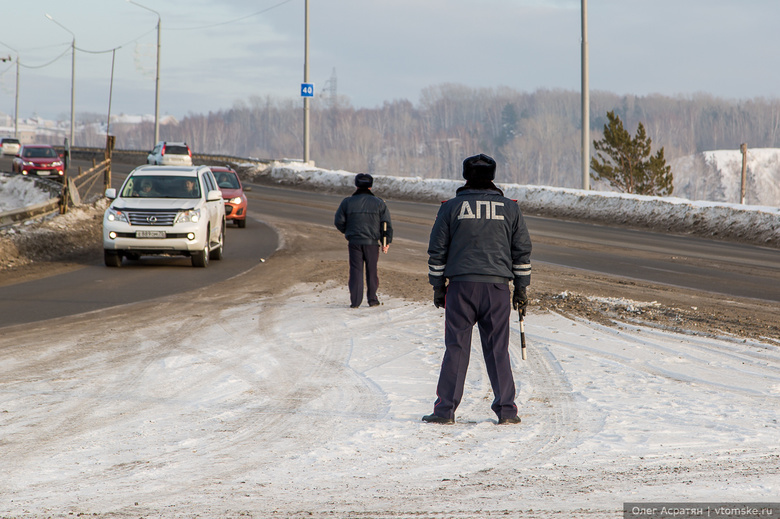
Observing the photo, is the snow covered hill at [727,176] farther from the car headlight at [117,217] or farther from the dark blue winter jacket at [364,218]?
the dark blue winter jacket at [364,218]

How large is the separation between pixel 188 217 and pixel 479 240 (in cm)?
1103

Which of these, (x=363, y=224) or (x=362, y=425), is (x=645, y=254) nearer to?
(x=363, y=224)

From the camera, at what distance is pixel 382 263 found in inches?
660

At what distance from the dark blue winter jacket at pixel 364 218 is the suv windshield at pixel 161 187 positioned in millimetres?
6344

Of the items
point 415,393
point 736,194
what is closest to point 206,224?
point 415,393

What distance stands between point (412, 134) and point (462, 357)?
567 ft

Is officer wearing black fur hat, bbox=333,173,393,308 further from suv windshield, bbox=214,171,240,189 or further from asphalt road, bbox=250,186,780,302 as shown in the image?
suv windshield, bbox=214,171,240,189

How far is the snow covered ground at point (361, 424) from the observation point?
14.7 feet

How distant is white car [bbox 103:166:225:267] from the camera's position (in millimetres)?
15805

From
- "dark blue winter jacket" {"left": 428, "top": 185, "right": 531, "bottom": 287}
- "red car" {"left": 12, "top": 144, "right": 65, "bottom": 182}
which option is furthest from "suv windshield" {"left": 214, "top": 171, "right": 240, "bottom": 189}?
"red car" {"left": 12, "top": 144, "right": 65, "bottom": 182}

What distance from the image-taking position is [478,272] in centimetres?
593

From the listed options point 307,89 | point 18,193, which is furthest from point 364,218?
point 18,193

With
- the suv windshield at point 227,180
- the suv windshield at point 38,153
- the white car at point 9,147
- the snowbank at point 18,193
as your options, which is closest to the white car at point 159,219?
the suv windshield at point 227,180

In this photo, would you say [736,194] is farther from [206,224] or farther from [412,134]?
[206,224]
